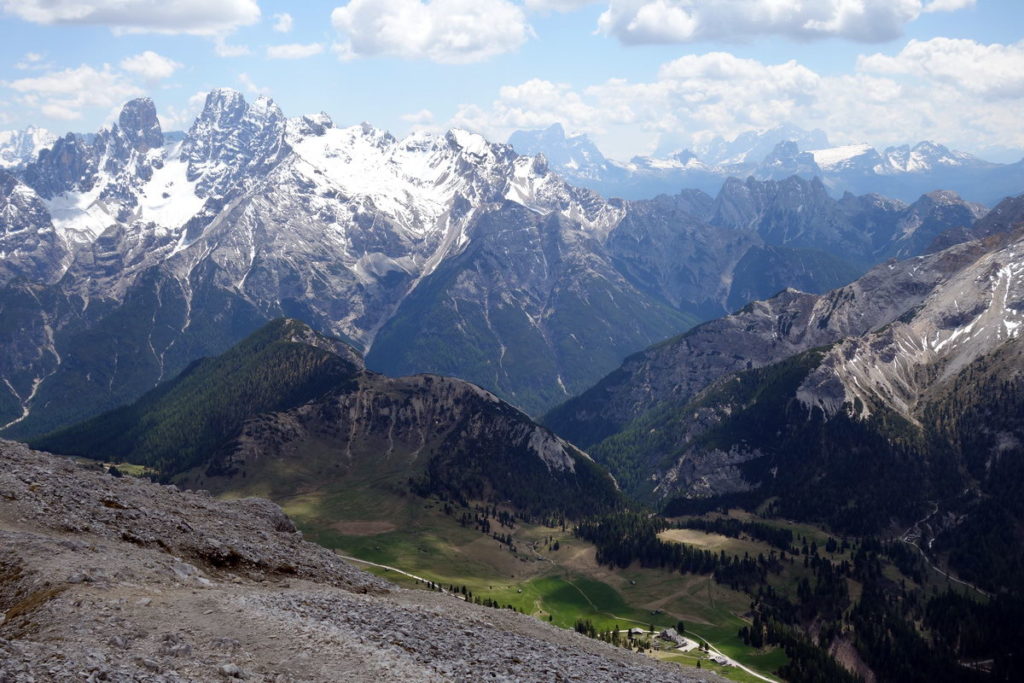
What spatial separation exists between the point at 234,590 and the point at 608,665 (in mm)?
35031

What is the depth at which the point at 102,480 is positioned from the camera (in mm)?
102312

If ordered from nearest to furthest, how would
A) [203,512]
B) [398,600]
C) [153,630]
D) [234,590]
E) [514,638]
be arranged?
[153,630], [234,590], [514,638], [398,600], [203,512]

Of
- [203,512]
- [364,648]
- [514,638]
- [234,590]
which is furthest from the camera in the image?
[203,512]

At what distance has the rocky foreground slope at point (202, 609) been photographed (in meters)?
56.5

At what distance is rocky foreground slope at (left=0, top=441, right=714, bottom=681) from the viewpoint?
185ft

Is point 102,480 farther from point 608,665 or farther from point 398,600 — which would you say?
point 608,665

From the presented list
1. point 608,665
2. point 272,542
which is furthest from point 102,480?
point 608,665

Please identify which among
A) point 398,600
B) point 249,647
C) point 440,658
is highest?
point 249,647

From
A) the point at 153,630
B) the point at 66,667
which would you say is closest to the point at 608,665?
the point at 153,630

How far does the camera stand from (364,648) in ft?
215

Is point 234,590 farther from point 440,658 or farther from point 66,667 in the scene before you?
point 66,667

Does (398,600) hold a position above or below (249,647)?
below

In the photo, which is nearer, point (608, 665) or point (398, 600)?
point (608, 665)

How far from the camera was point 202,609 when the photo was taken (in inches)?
2640
